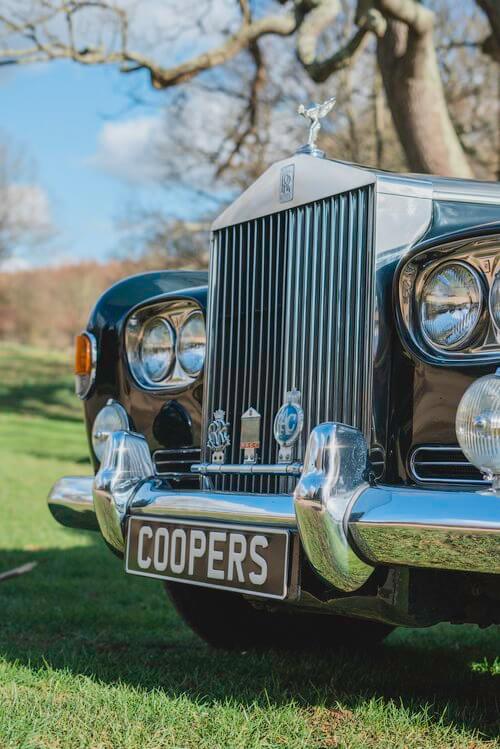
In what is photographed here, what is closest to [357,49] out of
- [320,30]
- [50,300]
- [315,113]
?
[320,30]

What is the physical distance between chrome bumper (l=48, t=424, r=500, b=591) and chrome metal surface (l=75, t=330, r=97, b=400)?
33.3 inches

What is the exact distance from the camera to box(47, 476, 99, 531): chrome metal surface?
2.87 metres

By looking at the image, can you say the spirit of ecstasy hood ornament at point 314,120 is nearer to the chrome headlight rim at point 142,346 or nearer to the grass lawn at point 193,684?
the chrome headlight rim at point 142,346

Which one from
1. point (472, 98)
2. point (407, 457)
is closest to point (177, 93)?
point (472, 98)

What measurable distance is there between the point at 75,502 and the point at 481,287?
1492mm

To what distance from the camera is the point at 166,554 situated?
7.93 feet

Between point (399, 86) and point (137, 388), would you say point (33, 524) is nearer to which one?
point (137, 388)

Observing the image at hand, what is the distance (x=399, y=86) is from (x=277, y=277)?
7.37m

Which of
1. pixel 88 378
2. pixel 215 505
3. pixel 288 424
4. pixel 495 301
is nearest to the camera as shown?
pixel 495 301

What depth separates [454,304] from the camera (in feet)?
7.04

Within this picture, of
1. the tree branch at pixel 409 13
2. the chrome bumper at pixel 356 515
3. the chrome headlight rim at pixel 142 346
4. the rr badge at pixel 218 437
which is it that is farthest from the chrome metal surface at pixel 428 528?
the tree branch at pixel 409 13

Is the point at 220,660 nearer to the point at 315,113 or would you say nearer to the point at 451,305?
the point at 451,305

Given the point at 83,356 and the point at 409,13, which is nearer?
the point at 83,356

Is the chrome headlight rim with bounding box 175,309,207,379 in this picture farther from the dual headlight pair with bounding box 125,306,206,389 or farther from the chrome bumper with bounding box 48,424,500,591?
the chrome bumper with bounding box 48,424,500,591
